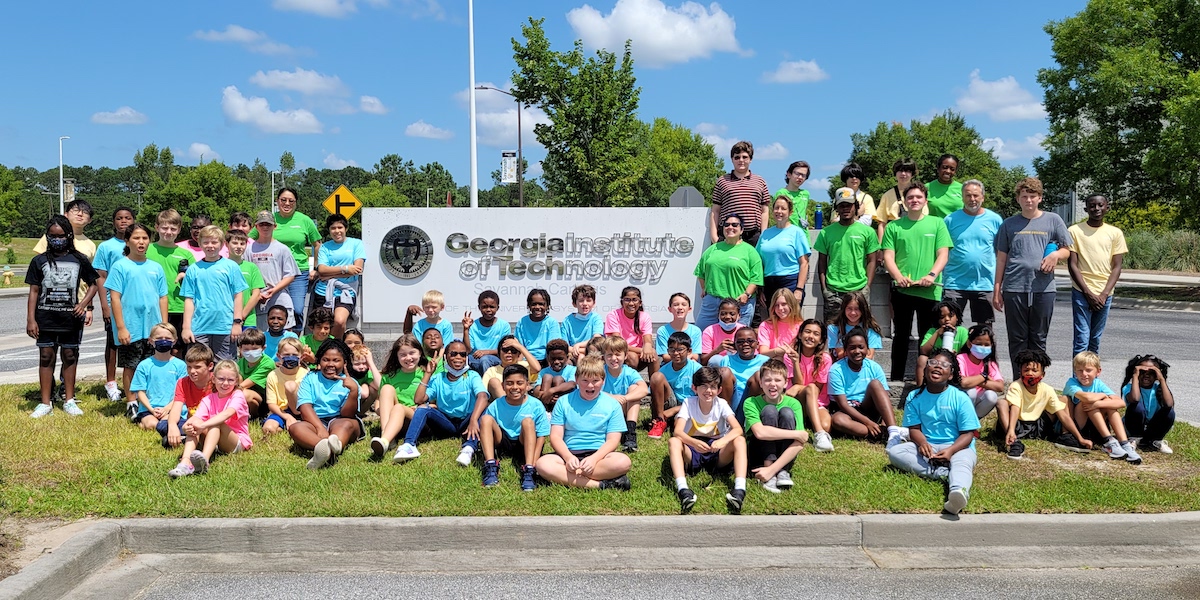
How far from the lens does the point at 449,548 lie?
5.01m

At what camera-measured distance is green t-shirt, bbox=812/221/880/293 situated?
798 centimetres

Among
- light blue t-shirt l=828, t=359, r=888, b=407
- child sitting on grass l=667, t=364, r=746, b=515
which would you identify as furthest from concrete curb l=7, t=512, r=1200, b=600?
light blue t-shirt l=828, t=359, r=888, b=407

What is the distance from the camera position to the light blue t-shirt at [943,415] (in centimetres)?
595

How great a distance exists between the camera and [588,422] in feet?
19.6

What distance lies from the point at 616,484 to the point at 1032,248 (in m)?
4.26

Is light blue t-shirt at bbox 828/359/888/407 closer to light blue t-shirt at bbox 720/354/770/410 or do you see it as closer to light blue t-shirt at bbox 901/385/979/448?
light blue t-shirt at bbox 720/354/770/410

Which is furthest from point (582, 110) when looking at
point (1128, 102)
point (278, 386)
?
point (278, 386)

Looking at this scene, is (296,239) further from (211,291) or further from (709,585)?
(709,585)

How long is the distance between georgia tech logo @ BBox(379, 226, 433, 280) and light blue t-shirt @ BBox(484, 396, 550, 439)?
3963 mm

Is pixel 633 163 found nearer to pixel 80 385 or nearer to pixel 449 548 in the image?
pixel 80 385

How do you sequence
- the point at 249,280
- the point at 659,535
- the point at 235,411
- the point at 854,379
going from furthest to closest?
1. the point at 249,280
2. the point at 854,379
3. the point at 235,411
4. the point at 659,535

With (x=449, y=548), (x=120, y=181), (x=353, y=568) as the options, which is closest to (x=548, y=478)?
(x=449, y=548)

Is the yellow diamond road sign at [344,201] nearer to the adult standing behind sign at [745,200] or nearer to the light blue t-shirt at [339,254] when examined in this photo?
the light blue t-shirt at [339,254]

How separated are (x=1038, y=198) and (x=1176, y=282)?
2662 cm
